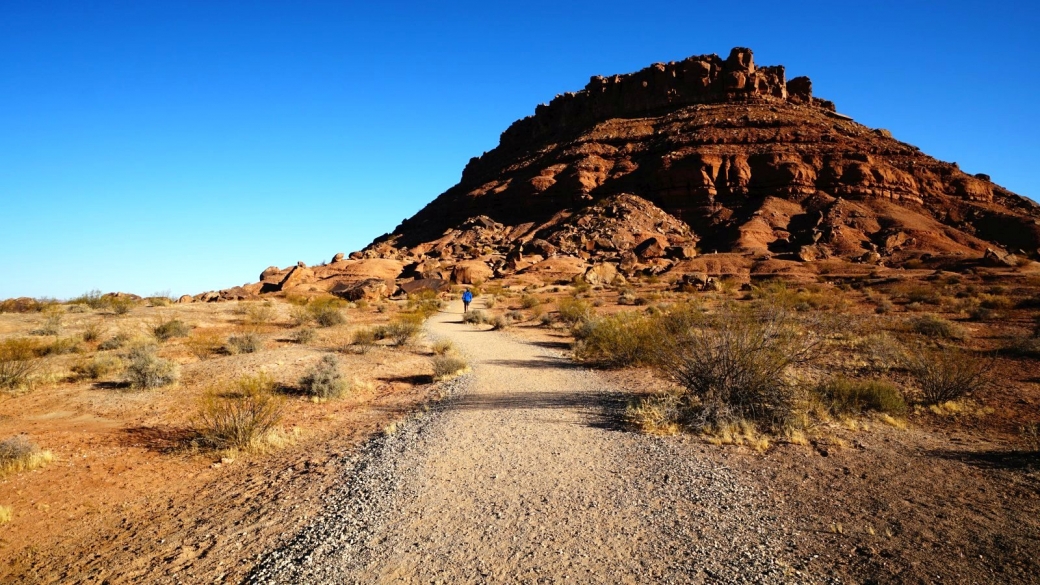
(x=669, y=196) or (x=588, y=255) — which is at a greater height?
(x=669, y=196)

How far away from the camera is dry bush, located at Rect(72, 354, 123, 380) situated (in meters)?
12.3

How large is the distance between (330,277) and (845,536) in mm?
49424

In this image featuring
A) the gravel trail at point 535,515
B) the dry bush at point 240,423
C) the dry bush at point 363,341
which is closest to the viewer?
the gravel trail at point 535,515

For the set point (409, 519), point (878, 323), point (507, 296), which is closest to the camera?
point (409, 519)

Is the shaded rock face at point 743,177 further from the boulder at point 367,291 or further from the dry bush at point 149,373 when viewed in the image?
the dry bush at point 149,373

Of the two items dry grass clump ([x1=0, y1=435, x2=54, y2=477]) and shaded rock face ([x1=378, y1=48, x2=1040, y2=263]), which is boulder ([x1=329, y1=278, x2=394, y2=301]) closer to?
shaded rock face ([x1=378, y1=48, x2=1040, y2=263])

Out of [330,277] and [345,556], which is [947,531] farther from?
[330,277]

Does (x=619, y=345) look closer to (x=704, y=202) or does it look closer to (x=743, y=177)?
(x=704, y=202)

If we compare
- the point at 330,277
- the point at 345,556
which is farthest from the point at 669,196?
the point at 345,556

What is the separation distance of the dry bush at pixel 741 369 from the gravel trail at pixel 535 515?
1.32 metres

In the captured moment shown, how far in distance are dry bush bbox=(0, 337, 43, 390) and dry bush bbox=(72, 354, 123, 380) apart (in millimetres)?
852

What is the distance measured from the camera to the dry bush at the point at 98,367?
12273mm

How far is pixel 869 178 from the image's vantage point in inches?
2226

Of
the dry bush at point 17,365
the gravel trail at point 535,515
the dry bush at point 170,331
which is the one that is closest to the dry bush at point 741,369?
the gravel trail at point 535,515
